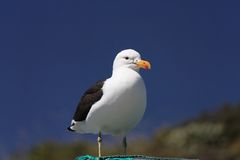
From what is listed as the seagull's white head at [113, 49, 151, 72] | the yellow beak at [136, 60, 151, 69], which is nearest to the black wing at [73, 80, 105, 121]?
the seagull's white head at [113, 49, 151, 72]

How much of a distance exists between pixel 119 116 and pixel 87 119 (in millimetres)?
328

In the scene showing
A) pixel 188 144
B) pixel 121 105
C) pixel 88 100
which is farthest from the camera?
pixel 188 144

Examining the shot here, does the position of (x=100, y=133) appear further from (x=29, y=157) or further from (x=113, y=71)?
(x=29, y=157)

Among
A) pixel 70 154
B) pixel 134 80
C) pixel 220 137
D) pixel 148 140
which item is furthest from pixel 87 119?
pixel 220 137

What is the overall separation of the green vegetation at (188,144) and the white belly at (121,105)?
719 cm

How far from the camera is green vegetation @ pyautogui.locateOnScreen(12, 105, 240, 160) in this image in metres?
14.4

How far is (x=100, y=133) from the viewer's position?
18.3 feet

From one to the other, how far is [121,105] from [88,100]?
0.40m

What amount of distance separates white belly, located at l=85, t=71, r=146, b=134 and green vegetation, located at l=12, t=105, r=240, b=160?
719 cm

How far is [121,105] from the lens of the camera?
5387 mm

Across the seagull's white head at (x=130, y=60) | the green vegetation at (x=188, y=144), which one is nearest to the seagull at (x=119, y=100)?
the seagull's white head at (x=130, y=60)

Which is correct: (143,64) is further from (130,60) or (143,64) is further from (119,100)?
(119,100)

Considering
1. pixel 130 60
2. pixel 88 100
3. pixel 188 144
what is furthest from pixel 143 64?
pixel 188 144

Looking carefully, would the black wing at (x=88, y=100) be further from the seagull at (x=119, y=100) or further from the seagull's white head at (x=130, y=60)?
the seagull's white head at (x=130, y=60)
